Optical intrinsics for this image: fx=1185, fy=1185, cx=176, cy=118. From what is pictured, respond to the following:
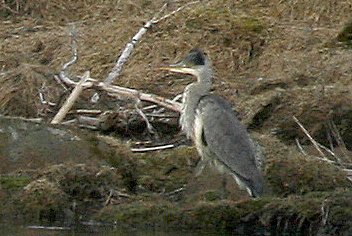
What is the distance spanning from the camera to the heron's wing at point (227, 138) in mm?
9297

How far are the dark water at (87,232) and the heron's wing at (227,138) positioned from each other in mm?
711

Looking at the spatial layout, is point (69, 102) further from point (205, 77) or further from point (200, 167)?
point (200, 167)

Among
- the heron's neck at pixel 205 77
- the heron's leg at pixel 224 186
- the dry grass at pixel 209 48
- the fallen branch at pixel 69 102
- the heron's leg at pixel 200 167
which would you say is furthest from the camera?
the dry grass at pixel 209 48

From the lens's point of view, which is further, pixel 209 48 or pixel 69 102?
pixel 209 48

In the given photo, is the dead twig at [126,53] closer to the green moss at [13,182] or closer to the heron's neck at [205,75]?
the heron's neck at [205,75]

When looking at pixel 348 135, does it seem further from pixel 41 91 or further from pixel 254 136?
pixel 41 91

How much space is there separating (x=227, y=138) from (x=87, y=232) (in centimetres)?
147

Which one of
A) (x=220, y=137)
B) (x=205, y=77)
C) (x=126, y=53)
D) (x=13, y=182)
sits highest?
(x=205, y=77)

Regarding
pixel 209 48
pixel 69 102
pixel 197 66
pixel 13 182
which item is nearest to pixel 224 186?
pixel 197 66

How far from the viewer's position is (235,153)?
9.41 metres

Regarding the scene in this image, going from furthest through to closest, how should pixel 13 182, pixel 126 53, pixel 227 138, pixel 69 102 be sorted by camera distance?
pixel 126 53 → pixel 69 102 → pixel 227 138 → pixel 13 182

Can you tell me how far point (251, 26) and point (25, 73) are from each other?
2.71m

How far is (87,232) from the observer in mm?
8805

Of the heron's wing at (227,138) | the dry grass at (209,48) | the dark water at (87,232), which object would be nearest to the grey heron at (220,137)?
the heron's wing at (227,138)
